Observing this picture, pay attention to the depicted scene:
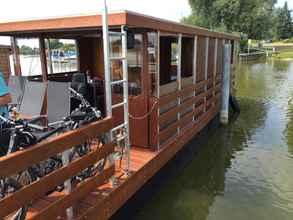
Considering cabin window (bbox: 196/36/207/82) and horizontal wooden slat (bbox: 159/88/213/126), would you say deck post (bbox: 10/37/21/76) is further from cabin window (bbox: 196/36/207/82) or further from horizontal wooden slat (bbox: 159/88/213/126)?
cabin window (bbox: 196/36/207/82)

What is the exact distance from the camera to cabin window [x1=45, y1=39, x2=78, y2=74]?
5.28 metres

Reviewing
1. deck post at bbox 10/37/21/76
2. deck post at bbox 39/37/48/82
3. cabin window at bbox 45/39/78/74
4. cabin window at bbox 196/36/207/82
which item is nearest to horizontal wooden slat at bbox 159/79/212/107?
cabin window at bbox 196/36/207/82

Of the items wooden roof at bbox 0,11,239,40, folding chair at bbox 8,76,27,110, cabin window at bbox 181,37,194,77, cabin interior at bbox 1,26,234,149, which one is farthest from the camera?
cabin window at bbox 181,37,194,77

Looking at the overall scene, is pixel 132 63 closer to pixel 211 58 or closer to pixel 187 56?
pixel 187 56

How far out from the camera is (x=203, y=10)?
27766mm

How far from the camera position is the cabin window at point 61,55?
17.3 feet

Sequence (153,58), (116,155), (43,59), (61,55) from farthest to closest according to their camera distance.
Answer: (61,55), (43,59), (153,58), (116,155)

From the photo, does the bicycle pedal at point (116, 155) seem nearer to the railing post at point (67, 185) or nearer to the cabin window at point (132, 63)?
the railing post at point (67, 185)

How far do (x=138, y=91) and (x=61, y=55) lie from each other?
2538 millimetres

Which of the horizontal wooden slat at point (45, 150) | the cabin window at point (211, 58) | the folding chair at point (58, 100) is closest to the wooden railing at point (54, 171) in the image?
the horizontal wooden slat at point (45, 150)

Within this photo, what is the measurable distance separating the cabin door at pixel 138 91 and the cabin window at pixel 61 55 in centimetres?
216

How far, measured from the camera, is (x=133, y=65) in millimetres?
3879

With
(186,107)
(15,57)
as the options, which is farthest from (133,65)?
(15,57)

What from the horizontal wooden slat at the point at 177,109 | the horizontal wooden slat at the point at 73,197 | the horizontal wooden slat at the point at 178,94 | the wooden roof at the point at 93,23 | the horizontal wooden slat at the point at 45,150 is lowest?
the horizontal wooden slat at the point at 73,197
